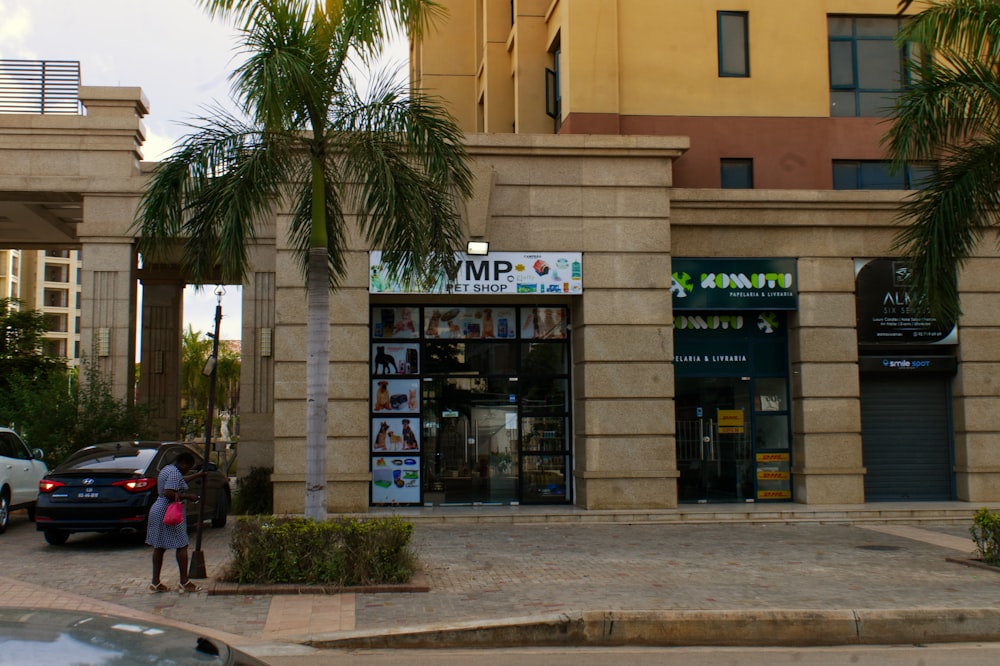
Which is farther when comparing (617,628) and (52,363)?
(52,363)

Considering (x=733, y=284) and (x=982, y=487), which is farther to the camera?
(x=982, y=487)

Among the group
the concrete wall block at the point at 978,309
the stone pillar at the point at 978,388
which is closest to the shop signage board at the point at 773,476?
the stone pillar at the point at 978,388

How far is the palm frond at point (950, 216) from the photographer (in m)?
13.8

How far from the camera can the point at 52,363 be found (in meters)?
29.2

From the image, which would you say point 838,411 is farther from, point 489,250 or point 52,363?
point 52,363

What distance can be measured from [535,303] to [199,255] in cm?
842

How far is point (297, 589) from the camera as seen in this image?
10.9m

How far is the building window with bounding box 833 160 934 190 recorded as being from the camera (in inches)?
811

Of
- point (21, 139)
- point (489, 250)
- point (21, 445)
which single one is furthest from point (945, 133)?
point (21, 139)

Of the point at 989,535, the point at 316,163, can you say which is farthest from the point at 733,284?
the point at 316,163

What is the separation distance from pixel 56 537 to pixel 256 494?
16.4 ft

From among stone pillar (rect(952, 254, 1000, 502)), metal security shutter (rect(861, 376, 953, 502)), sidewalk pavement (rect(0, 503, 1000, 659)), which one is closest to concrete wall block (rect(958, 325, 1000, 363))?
stone pillar (rect(952, 254, 1000, 502))

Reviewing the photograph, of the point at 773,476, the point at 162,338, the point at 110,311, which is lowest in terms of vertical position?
the point at 773,476

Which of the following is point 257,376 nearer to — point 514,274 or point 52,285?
point 514,274
